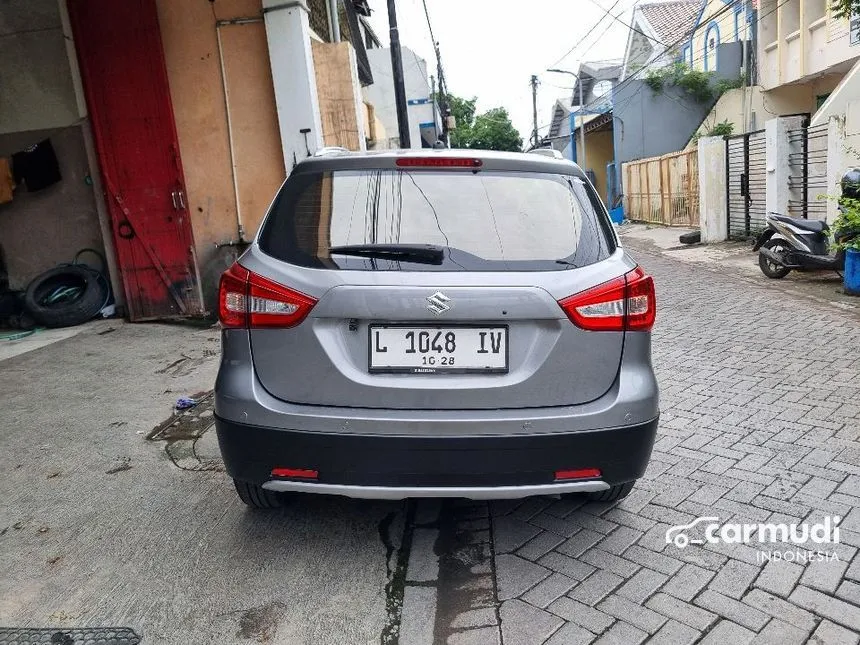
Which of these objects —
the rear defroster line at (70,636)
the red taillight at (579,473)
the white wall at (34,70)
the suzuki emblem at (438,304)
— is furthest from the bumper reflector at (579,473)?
the white wall at (34,70)

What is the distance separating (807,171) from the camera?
11.9 meters

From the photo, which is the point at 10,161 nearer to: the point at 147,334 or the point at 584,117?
the point at 147,334

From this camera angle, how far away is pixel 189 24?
790cm

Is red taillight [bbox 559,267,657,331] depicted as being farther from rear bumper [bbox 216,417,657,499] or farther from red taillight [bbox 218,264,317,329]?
red taillight [bbox 218,264,317,329]

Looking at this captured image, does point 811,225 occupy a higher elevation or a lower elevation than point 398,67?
lower

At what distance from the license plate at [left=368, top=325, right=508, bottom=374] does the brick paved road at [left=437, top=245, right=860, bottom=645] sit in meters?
0.91

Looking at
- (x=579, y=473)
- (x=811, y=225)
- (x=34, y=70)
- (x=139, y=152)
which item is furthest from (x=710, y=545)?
(x=34, y=70)

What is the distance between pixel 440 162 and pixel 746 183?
1283 cm

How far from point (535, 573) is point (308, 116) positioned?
6408 millimetres

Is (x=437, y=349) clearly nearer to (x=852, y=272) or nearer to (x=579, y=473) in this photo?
(x=579, y=473)

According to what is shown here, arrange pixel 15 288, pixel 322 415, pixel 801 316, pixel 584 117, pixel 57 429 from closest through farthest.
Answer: pixel 322 415
pixel 57 429
pixel 801 316
pixel 15 288
pixel 584 117

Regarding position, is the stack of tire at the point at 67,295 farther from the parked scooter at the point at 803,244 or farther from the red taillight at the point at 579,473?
the parked scooter at the point at 803,244

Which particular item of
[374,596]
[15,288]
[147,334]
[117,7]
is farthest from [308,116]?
[374,596]

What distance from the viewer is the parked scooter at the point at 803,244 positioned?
8.65 m
